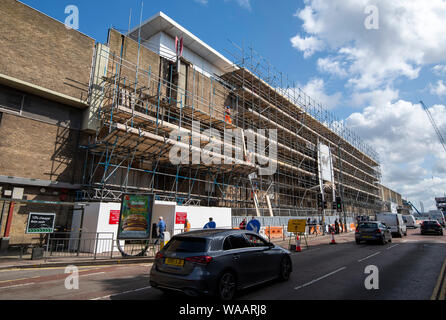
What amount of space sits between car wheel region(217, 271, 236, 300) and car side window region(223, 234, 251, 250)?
677 mm

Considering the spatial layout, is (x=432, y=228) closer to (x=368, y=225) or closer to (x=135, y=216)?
(x=368, y=225)

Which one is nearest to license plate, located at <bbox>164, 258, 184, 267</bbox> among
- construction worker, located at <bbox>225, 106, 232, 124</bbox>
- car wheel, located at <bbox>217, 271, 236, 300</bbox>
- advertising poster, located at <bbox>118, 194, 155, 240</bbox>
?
car wheel, located at <bbox>217, 271, 236, 300</bbox>

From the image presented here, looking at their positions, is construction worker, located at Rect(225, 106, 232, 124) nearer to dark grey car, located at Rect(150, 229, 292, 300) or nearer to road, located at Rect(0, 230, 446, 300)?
road, located at Rect(0, 230, 446, 300)

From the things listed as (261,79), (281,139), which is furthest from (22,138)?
(281,139)

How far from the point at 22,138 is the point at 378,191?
76494 millimetres

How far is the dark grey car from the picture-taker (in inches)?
194

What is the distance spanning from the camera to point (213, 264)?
16.6 ft

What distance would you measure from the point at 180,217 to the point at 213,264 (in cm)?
1223

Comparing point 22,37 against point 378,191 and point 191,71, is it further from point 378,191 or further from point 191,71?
point 378,191

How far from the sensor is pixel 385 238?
16766mm

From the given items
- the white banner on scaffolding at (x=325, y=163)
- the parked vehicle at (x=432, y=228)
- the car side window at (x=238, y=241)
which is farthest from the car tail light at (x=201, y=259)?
the white banner on scaffolding at (x=325, y=163)

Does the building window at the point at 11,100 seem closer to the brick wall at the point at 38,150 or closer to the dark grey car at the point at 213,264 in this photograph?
the brick wall at the point at 38,150

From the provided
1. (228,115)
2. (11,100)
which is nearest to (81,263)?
(11,100)
